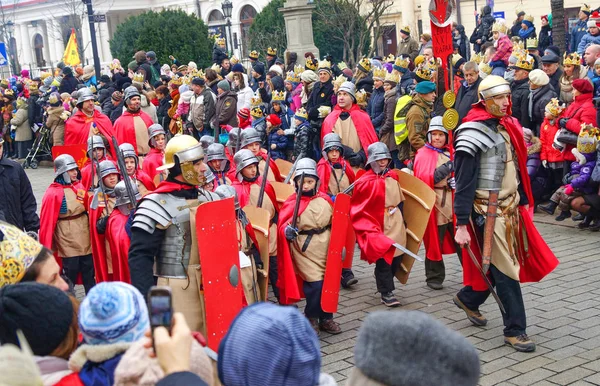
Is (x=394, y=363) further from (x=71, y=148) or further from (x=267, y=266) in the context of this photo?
(x=71, y=148)

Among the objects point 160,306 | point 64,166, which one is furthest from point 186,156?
point 64,166

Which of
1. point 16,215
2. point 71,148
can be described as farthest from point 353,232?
point 71,148

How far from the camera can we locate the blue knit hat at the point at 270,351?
2469 millimetres

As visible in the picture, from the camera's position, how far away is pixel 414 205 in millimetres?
7949

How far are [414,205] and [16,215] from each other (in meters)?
3.57

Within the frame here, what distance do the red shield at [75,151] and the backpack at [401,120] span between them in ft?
12.9

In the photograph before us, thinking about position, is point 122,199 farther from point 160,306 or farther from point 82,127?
point 160,306

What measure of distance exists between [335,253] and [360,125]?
3.58 m

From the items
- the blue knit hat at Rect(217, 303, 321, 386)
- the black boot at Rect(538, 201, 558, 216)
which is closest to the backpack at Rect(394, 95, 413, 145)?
the black boot at Rect(538, 201, 558, 216)

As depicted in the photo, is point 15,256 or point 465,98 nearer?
point 15,256

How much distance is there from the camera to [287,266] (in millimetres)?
7145

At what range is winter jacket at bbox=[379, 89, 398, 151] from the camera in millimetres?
11891

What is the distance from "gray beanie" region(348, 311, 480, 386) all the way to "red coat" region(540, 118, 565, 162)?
8.66 m

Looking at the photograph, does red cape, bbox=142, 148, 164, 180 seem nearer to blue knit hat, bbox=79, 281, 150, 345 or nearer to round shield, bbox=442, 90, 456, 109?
round shield, bbox=442, 90, 456, 109
